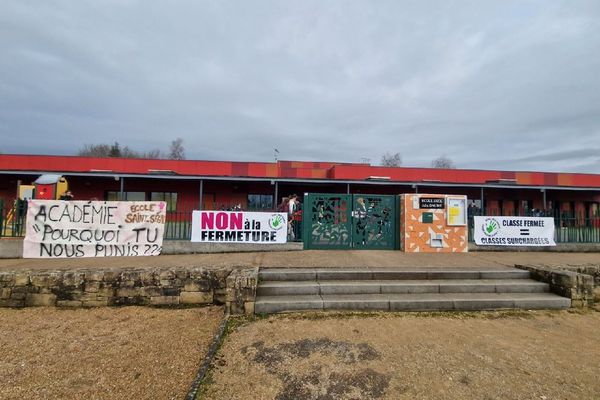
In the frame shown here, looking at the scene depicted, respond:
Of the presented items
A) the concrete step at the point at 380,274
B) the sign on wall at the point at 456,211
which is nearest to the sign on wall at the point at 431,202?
the sign on wall at the point at 456,211

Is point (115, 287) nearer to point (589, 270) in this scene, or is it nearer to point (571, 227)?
point (589, 270)

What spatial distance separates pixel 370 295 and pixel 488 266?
3.37 m

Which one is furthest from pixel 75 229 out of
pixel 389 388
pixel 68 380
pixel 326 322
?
pixel 389 388

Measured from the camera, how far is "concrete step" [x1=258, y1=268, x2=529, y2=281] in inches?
233

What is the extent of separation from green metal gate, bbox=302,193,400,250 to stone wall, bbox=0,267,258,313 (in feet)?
12.3

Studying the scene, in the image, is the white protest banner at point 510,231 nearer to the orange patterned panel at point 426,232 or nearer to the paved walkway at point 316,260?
the paved walkway at point 316,260

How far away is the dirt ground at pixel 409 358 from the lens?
9.77 feet

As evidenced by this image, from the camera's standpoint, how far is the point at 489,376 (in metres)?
3.22

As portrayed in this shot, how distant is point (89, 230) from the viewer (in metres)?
7.82

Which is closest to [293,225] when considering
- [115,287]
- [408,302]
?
[408,302]

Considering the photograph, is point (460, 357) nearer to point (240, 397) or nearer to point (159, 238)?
point (240, 397)

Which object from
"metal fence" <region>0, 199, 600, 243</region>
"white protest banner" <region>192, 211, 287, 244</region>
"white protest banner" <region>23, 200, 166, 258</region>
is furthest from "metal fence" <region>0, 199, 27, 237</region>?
"white protest banner" <region>192, 211, 287, 244</region>

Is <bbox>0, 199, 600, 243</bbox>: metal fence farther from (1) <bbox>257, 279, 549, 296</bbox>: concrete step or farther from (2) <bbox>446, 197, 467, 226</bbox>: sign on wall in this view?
(1) <bbox>257, 279, 549, 296</bbox>: concrete step

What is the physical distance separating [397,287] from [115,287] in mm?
5207
